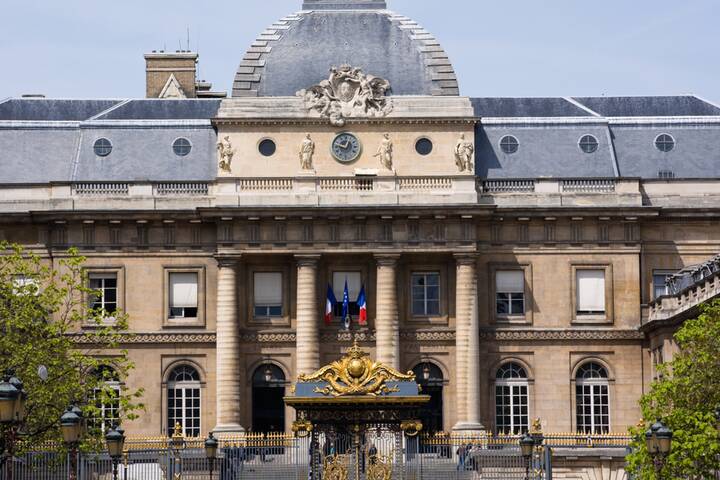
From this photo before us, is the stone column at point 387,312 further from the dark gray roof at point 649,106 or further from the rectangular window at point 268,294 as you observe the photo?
the dark gray roof at point 649,106

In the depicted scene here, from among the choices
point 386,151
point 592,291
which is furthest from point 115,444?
point 592,291

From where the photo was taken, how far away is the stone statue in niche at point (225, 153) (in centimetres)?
9775

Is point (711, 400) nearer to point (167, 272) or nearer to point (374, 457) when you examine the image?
point (374, 457)

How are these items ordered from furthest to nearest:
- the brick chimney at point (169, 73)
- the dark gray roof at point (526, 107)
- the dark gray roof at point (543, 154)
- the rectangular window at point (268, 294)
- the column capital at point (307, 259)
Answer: the brick chimney at point (169, 73) < the dark gray roof at point (526, 107) < the dark gray roof at point (543, 154) < the rectangular window at point (268, 294) < the column capital at point (307, 259)

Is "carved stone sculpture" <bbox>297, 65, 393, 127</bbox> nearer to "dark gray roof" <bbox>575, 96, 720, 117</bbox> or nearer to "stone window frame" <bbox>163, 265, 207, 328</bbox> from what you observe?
"stone window frame" <bbox>163, 265, 207, 328</bbox>

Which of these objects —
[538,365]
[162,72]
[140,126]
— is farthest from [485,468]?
[162,72]

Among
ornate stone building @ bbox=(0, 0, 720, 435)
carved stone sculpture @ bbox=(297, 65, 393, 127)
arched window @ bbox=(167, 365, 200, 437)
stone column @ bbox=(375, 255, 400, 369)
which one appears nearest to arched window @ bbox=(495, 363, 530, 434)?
ornate stone building @ bbox=(0, 0, 720, 435)

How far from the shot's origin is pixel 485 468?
78938 mm

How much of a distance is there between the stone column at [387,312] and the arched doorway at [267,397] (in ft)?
15.2

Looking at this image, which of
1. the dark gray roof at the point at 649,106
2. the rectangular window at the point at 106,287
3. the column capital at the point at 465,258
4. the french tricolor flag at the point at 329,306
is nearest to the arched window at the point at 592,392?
the column capital at the point at 465,258

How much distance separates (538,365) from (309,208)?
12.1 metres

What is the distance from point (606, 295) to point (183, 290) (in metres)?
18.4

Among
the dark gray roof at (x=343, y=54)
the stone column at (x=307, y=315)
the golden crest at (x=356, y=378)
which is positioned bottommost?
the golden crest at (x=356, y=378)

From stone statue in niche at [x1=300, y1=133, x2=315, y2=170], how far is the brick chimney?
16.4 meters
